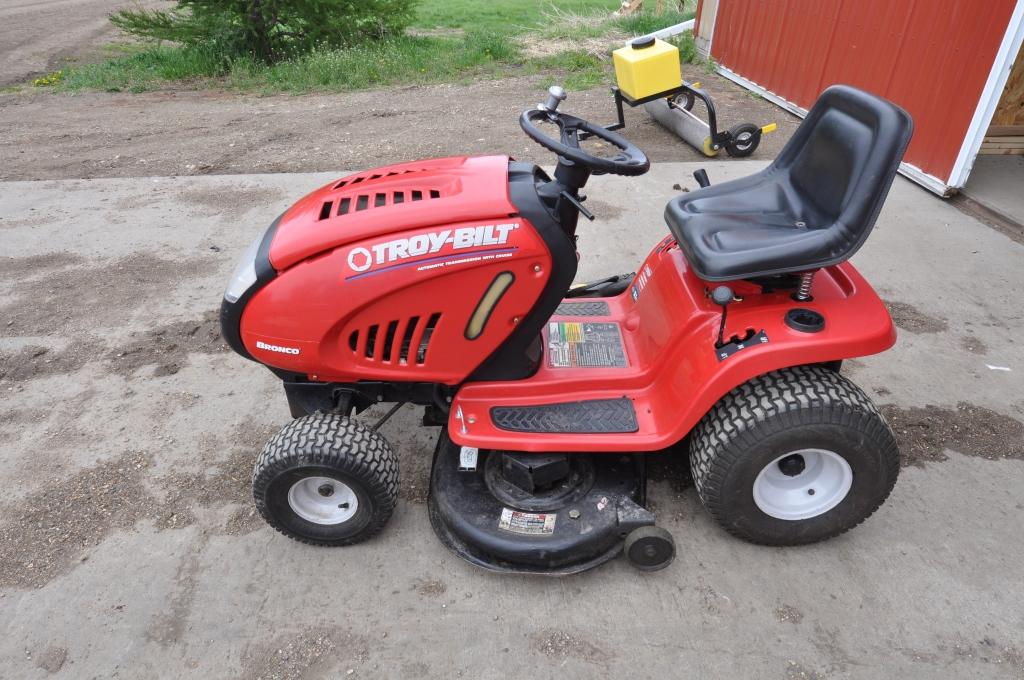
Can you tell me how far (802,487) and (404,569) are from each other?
1351 mm

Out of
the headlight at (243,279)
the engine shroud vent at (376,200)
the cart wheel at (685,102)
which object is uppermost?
the engine shroud vent at (376,200)

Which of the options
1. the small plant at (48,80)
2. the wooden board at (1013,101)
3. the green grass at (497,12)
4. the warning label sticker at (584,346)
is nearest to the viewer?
the warning label sticker at (584,346)

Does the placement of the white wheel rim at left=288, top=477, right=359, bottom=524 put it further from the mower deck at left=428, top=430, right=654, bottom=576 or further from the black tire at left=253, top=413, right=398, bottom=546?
the mower deck at left=428, top=430, right=654, bottom=576

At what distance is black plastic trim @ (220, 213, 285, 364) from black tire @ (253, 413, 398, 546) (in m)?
0.33

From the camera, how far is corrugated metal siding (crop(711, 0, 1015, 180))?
4.69 meters

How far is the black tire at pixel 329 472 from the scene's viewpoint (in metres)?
2.14

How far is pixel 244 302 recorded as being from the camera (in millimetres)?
2129

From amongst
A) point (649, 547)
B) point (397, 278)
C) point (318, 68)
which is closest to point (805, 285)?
point (649, 547)

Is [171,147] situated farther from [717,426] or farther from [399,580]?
[717,426]

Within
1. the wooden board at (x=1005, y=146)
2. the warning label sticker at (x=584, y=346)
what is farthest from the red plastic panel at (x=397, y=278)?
the wooden board at (x=1005, y=146)

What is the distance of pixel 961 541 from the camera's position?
2312 mm

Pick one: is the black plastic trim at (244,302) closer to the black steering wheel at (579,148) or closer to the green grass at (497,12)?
the black steering wheel at (579,148)

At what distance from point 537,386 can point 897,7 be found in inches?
200

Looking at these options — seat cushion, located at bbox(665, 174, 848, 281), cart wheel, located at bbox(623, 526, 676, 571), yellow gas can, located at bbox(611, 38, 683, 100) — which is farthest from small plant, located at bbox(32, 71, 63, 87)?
cart wheel, located at bbox(623, 526, 676, 571)
